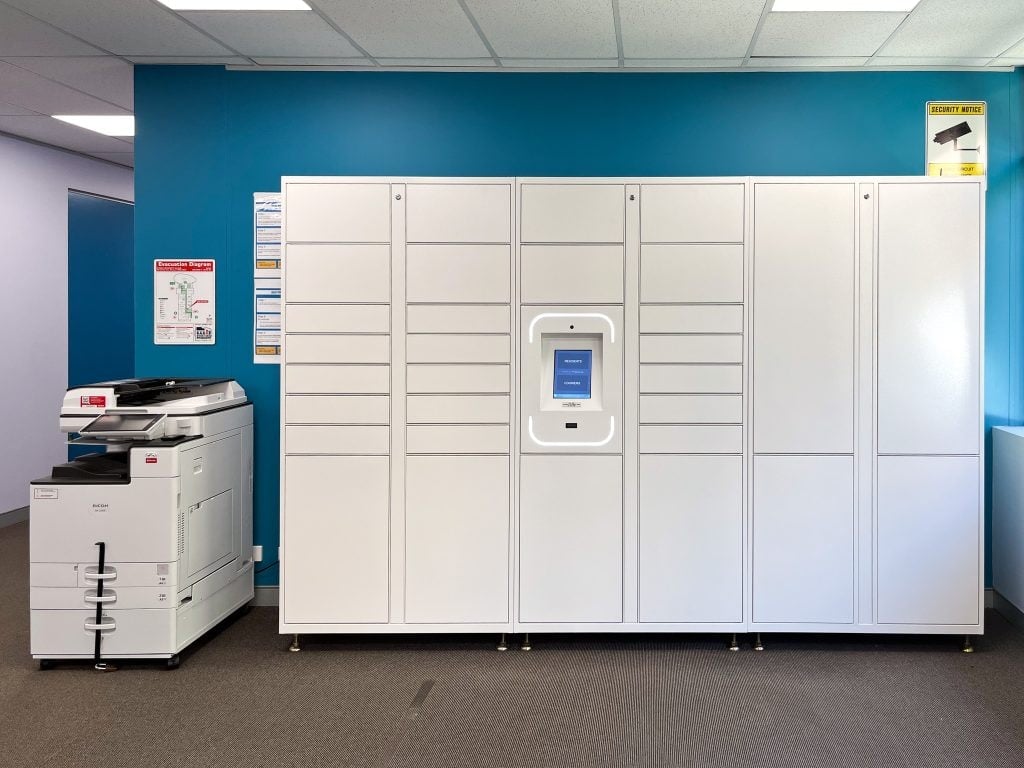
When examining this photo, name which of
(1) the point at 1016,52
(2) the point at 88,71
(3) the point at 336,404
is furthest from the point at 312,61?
(1) the point at 1016,52

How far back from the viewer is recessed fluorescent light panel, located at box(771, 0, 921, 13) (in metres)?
3.43

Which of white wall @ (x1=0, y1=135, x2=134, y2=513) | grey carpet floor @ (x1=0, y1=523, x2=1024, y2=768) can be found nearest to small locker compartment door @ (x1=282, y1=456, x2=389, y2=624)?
grey carpet floor @ (x1=0, y1=523, x2=1024, y2=768)

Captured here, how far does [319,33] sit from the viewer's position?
12.5ft

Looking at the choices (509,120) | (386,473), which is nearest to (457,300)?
(386,473)

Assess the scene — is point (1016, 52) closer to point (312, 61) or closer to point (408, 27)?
point (408, 27)

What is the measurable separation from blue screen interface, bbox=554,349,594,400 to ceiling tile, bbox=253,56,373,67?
1881 mm

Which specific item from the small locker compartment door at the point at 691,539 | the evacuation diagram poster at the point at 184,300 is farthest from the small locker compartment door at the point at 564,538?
the evacuation diagram poster at the point at 184,300

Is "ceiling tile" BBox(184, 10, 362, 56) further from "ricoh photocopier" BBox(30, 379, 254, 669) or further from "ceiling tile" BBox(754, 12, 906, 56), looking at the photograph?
"ceiling tile" BBox(754, 12, 906, 56)

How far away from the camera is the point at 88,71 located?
4.43 metres

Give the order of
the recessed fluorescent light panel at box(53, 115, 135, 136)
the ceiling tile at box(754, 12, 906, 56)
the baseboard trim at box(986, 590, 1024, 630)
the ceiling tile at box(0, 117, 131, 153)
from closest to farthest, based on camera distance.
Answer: the ceiling tile at box(754, 12, 906, 56)
the baseboard trim at box(986, 590, 1024, 630)
the recessed fluorescent light panel at box(53, 115, 135, 136)
the ceiling tile at box(0, 117, 131, 153)

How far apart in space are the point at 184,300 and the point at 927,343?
3723 millimetres

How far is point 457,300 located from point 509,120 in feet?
3.96

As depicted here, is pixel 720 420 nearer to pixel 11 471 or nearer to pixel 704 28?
pixel 704 28

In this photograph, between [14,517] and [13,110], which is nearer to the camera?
[13,110]
